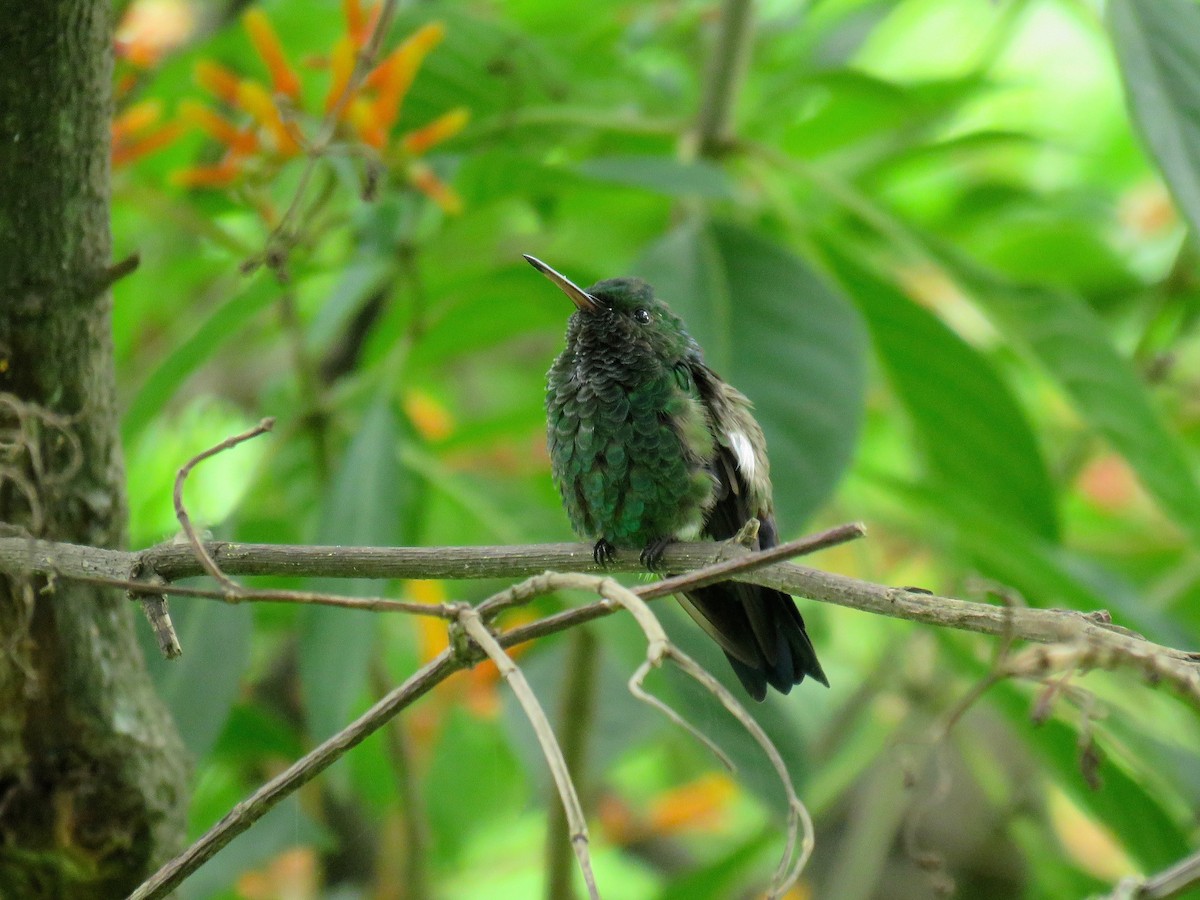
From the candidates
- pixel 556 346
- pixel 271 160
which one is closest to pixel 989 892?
pixel 556 346

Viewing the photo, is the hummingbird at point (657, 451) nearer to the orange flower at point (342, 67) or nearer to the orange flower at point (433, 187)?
the orange flower at point (433, 187)

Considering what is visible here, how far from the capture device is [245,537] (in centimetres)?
304

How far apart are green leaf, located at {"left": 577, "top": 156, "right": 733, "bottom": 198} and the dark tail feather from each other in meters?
0.80

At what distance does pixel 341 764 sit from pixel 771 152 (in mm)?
1884

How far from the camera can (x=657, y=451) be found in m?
2.66

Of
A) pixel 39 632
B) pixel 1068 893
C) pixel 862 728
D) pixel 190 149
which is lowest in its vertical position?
pixel 1068 893

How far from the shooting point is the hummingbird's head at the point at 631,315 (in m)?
2.85

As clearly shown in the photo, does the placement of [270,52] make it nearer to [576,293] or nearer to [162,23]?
[576,293]

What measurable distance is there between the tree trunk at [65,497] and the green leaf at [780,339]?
1.33 m

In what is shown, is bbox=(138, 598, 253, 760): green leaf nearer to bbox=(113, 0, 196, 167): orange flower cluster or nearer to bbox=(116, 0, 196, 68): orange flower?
bbox=(113, 0, 196, 167): orange flower cluster

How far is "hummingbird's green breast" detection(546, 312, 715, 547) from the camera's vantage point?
265 cm

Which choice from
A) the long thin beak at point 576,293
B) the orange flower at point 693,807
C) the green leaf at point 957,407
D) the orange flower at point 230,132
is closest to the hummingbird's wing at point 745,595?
the long thin beak at point 576,293

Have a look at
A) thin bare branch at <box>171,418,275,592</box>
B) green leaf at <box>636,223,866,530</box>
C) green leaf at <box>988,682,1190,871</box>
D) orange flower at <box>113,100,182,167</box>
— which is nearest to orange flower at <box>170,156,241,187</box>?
orange flower at <box>113,100,182,167</box>

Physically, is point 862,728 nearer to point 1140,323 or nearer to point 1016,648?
point 1016,648
